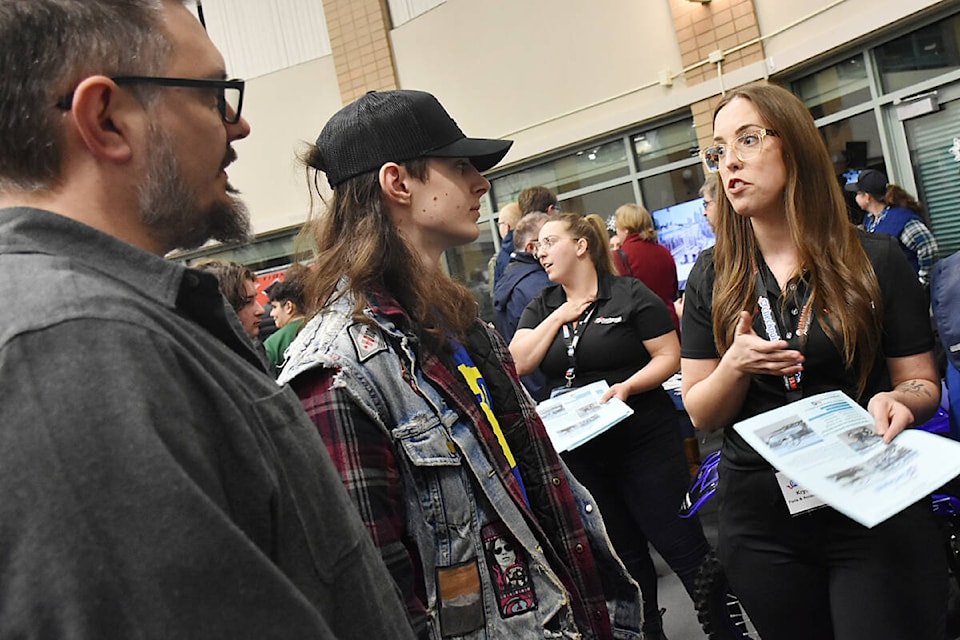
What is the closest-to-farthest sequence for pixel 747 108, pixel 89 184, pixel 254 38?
pixel 89 184
pixel 747 108
pixel 254 38

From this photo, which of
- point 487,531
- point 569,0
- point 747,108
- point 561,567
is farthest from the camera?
point 569,0

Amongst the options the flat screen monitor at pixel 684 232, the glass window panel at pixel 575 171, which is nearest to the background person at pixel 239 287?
the flat screen monitor at pixel 684 232

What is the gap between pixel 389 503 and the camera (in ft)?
5.03

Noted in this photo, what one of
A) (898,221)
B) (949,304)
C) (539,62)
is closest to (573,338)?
(949,304)

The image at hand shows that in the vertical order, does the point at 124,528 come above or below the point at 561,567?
above

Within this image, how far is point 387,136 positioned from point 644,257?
4.37m

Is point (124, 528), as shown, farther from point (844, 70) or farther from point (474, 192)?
point (844, 70)

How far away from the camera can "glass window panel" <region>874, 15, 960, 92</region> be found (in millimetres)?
7082

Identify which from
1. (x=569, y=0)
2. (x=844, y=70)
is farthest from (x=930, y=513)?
(x=569, y=0)

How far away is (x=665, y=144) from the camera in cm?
1000

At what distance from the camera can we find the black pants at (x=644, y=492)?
11.7 ft

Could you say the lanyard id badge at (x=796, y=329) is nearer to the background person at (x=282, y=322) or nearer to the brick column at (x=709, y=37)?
the background person at (x=282, y=322)

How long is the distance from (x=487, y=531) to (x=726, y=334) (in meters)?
1.05

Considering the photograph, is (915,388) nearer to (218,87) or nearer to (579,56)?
(218,87)
